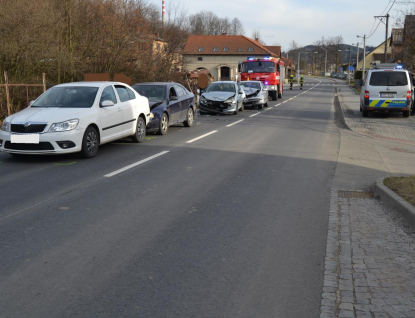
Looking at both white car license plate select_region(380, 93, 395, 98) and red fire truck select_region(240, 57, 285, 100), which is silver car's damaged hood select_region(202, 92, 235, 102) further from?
red fire truck select_region(240, 57, 285, 100)

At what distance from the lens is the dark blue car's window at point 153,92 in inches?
568

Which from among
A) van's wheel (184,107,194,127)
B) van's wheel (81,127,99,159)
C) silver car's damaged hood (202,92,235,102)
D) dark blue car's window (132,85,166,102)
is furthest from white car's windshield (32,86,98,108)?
silver car's damaged hood (202,92,235,102)

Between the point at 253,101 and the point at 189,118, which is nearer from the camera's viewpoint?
the point at 189,118

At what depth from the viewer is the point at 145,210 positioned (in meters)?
6.25

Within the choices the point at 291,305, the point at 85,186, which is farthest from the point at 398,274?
the point at 85,186

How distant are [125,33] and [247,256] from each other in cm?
1835

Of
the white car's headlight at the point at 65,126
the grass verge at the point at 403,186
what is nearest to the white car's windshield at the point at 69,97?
the white car's headlight at the point at 65,126

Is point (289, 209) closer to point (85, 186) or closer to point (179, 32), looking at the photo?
point (85, 186)

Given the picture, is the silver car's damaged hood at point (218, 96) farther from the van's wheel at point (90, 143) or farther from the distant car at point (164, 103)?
the van's wheel at point (90, 143)

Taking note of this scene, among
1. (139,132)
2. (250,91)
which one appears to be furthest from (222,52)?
(139,132)

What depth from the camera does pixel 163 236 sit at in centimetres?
526

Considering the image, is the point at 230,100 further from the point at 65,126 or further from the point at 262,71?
the point at 262,71

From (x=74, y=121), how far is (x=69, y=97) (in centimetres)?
128

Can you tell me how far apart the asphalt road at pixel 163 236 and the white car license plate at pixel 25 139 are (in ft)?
1.51
